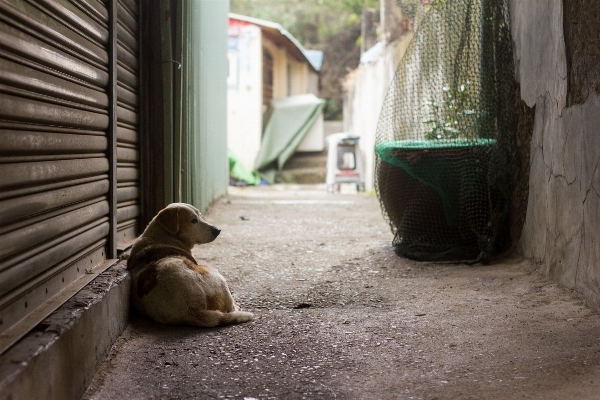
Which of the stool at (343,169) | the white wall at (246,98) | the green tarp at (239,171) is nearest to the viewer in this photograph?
the stool at (343,169)

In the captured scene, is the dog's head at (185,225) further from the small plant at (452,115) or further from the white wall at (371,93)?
the white wall at (371,93)

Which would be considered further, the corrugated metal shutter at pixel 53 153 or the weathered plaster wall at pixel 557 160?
the weathered plaster wall at pixel 557 160

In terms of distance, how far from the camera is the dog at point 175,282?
3568mm

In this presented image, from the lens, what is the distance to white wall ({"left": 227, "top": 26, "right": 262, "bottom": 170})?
19344 millimetres

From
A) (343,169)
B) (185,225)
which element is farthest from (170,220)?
(343,169)

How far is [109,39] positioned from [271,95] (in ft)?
62.8

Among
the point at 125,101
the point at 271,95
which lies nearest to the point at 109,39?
the point at 125,101

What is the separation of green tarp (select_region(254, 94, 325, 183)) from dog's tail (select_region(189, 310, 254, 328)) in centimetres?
1558

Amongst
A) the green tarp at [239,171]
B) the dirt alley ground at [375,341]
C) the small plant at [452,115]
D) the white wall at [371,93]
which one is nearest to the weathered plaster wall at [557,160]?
the dirt alley ground at [375,341]

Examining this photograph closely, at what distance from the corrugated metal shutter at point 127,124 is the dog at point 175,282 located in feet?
1.75

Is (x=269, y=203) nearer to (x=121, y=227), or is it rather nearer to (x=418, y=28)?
(x=418, y=28)

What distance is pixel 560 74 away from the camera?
14.5 feet

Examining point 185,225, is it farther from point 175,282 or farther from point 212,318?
point 212,318

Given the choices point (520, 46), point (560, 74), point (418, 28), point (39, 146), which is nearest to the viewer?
point (39, 146)
